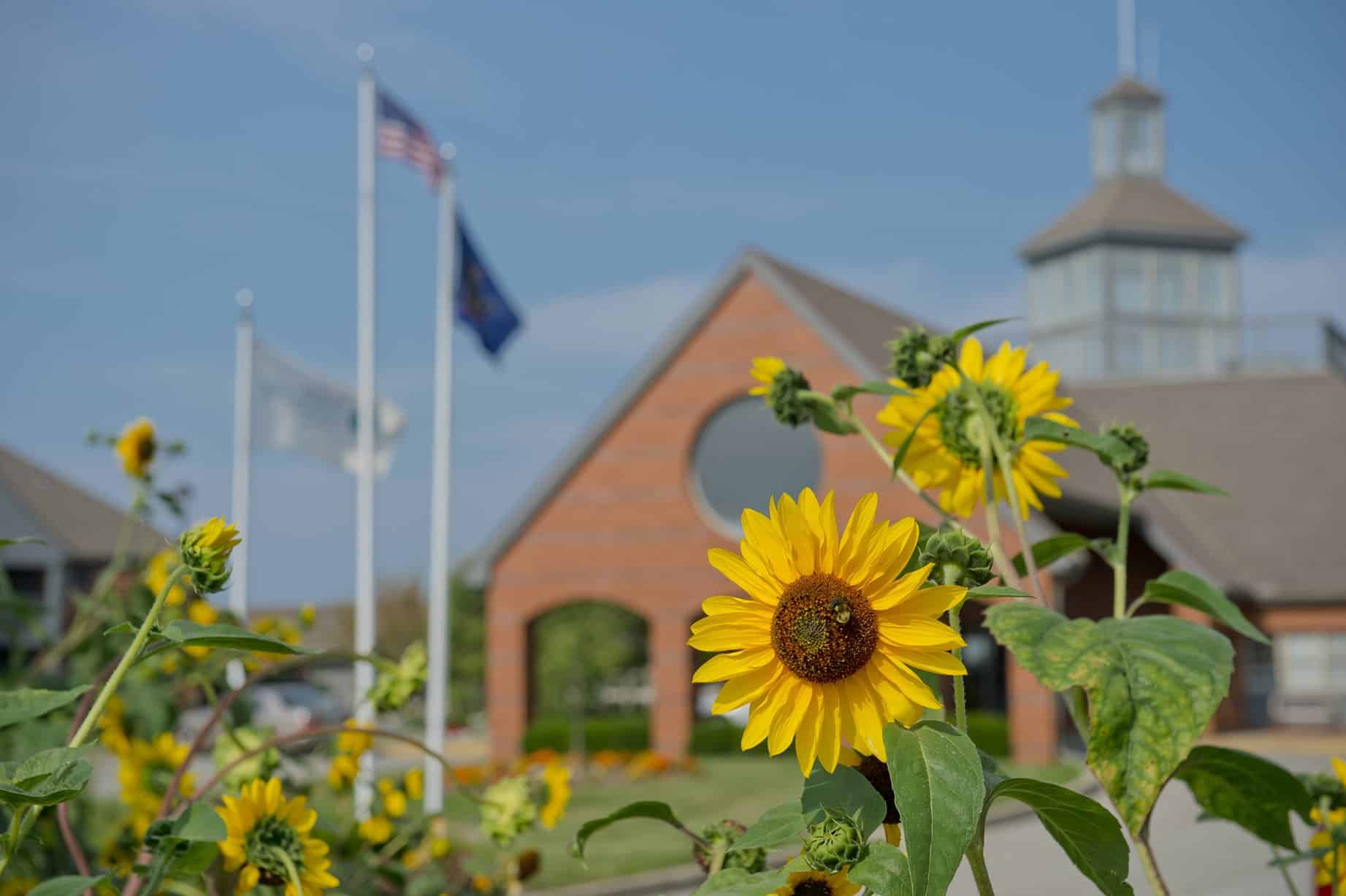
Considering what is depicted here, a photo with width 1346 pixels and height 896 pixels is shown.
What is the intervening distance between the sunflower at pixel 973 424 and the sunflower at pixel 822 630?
0.53m

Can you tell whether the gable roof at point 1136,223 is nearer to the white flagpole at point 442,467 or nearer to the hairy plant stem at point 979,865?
the white flagpole at point 442,467

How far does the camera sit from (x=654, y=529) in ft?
74.4

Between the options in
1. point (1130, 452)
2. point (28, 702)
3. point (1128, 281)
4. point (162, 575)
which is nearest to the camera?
point (28, 702)

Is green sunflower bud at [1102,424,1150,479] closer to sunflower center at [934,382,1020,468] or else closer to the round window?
sunflower center at [934,382,1020,468]

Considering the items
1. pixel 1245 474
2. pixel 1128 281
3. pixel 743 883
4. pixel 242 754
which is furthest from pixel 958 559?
pixel 1128 281

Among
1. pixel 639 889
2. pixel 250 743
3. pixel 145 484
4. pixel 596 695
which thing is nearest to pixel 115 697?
pixel 145 484

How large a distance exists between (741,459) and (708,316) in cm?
246

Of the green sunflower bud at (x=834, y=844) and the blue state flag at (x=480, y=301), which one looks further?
the blue state flag at (x=480, y=301)

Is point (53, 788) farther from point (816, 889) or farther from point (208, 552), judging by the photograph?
point (816, 889)

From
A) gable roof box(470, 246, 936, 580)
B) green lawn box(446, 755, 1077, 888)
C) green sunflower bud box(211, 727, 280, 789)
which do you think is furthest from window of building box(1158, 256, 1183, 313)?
green sunflower bud box(211, 727, 280, 789)

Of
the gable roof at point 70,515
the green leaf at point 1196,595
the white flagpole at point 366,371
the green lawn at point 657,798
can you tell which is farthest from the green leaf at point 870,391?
the gable roof at point 70,515

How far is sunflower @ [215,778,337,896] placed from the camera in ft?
A: 5.32

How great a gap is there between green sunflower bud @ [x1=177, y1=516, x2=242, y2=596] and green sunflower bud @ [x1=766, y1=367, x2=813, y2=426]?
715 millimetres

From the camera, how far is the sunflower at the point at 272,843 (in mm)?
1621
